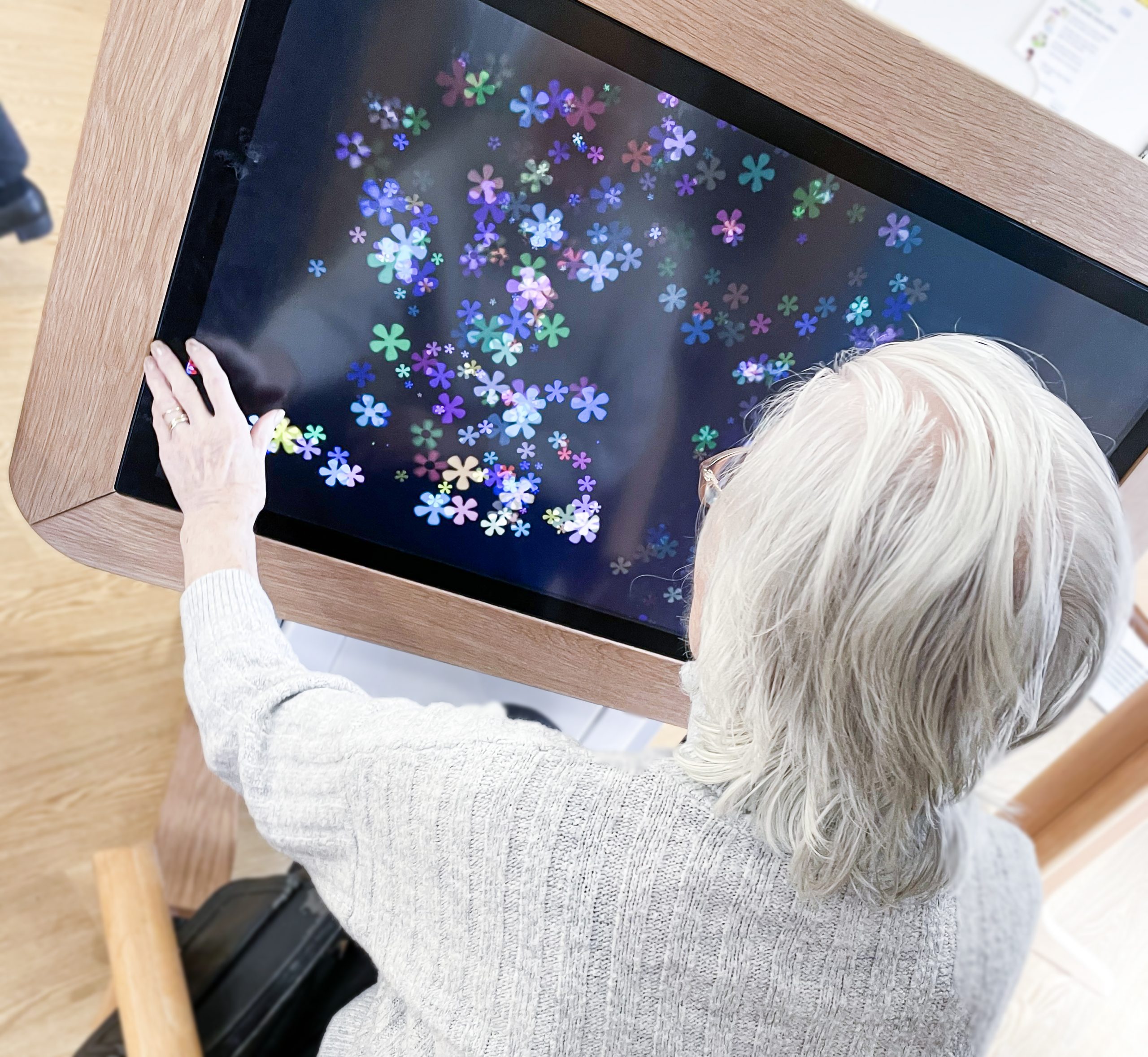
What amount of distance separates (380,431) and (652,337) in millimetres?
309

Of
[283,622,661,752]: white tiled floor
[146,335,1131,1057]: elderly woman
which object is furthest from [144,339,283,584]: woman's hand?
[283,622,661,752]: white tiled floor

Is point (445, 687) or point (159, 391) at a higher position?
point (159, 391)

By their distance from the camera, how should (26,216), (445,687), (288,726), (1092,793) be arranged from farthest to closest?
(26,216), (1092,793), (445,687), (288,726)

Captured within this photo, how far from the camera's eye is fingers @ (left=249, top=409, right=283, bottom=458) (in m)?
0.89

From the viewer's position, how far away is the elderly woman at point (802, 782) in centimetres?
57

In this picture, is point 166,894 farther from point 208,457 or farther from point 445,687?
point 208,457

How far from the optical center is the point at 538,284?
0.86 m

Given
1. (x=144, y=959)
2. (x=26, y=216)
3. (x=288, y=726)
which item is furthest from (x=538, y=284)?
(x=26, y=216)

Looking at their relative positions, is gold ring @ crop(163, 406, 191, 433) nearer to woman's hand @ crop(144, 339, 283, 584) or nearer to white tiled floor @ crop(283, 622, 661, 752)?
woman's hand @ crop(144, 339, 283, 584)

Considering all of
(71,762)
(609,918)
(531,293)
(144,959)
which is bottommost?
(71,762)

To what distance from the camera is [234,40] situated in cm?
73

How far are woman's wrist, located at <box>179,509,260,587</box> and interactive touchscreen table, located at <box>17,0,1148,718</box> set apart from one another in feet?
0.23

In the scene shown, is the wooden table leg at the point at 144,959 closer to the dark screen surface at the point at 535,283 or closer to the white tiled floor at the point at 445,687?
the white tiled floor at the point at 445,687

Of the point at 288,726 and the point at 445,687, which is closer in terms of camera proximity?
the point at 288,726
